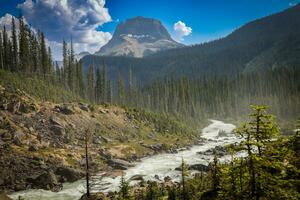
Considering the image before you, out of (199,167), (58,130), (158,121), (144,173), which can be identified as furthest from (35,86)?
(199,167)

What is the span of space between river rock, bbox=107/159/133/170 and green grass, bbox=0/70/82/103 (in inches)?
1194

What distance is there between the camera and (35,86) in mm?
86500

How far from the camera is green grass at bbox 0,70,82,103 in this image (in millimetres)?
79062

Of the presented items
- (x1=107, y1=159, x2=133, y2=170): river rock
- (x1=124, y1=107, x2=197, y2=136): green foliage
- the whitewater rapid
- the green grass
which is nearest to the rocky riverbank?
(x1=107, y1=159, x2=133, y2=170): river rock

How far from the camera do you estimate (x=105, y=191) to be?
44312 millimetres

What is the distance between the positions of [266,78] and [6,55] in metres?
149

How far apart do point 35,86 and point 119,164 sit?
40734 mm

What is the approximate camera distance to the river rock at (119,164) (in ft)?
198

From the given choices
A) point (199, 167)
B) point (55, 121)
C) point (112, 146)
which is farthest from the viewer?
point (112, 146)

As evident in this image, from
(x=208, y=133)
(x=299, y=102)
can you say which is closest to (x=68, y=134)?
(x=208, y=133)

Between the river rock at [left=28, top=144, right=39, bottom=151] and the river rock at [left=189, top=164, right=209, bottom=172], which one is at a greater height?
the river rock at [left=28, top=144, right=39, bottom=151]

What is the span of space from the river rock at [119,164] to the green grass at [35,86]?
1194 inches

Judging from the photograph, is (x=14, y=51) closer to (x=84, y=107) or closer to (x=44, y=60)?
(x=44, y=60)

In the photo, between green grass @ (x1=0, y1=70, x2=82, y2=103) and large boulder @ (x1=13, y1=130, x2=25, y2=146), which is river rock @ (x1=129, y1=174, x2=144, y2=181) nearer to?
large boulder @ (x1=13, y1=130, x2=25, y2=146)
